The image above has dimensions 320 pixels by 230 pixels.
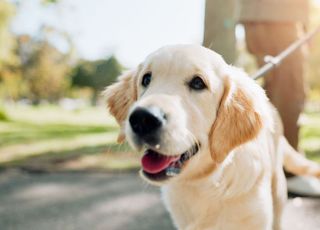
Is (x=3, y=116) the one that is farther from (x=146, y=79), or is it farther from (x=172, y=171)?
(x=172, y=171)

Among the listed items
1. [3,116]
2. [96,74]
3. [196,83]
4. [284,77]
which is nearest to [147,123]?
[196,83]

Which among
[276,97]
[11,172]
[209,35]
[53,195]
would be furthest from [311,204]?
[11,172]

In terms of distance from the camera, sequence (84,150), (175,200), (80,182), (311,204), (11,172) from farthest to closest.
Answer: (84,150) < (11,172) < (80,182) < (311,204) < (175,200)

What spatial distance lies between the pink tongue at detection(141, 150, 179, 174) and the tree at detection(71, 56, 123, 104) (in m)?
59.9

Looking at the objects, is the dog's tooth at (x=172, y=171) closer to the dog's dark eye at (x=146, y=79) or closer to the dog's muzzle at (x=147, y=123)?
the dog's muzzle at (x=147, y=123)

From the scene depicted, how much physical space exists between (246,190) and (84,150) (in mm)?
5888

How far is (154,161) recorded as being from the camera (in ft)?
7.77

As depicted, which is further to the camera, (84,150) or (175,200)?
(84,150)

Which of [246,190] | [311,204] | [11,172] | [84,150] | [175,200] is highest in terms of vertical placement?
[246,190]

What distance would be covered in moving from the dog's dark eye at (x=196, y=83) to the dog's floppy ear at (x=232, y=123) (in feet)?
0.57

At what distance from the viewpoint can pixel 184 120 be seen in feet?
7.52

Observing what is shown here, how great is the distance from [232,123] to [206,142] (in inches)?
7.1

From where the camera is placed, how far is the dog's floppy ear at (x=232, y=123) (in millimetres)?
2533

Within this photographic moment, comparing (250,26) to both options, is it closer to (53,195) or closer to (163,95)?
(53,195)
